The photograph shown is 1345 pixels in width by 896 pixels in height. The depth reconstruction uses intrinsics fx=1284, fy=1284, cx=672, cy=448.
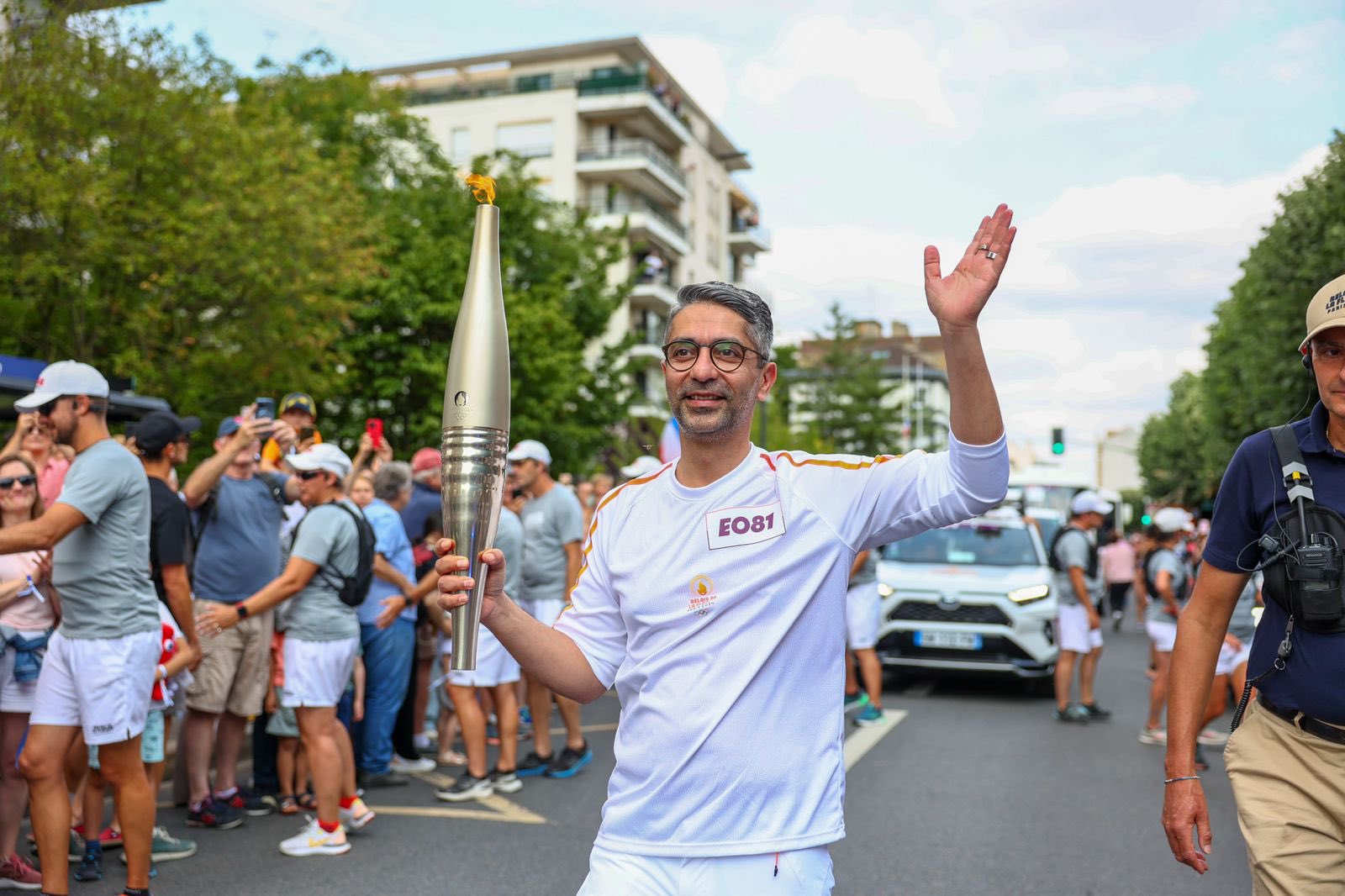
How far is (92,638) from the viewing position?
512 cm

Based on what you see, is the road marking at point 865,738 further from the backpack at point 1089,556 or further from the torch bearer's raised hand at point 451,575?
the torch bearer's raised hand at point 451,575

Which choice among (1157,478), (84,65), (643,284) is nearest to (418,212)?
(84,65)

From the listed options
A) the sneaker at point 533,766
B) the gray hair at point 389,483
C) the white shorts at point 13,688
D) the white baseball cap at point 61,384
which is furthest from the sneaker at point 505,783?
the white baseball cap at point 61,384

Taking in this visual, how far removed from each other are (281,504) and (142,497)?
243 centimetres

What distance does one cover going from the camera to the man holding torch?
258cm

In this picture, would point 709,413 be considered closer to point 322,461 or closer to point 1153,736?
point 322,461

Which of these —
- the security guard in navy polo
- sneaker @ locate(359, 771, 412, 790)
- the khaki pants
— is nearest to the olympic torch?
the security guard in navy polo

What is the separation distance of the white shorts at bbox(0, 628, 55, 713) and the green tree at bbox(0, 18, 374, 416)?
10365 millimetres

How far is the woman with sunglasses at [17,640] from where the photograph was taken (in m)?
5.73

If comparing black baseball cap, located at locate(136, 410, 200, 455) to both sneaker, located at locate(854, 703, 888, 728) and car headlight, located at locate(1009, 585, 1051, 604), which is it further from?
car headlight, located at locate(1009, 585, 1051, 604)

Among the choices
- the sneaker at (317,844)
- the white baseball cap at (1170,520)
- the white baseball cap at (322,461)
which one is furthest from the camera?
the white baseball cap at (1170,520)

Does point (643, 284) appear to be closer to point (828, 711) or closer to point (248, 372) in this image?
point (248, 372)

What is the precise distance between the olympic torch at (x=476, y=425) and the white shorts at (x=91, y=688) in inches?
127

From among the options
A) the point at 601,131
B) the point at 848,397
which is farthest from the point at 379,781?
the point at 848,397
